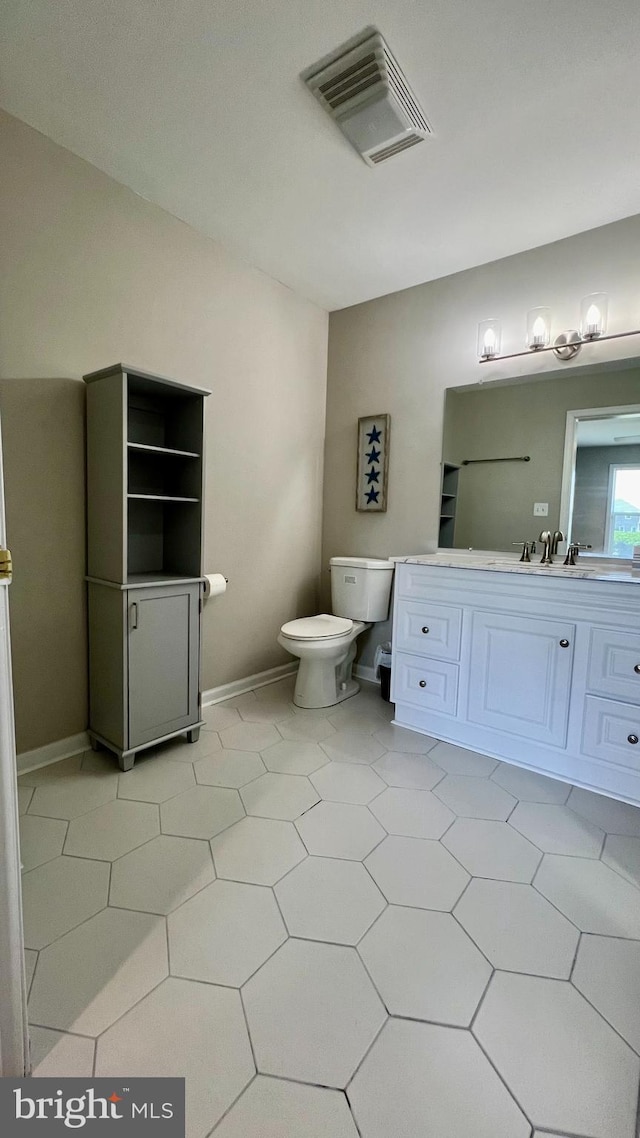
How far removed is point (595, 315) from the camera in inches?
85.2

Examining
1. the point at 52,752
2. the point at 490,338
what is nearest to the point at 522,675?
the point at 490,338

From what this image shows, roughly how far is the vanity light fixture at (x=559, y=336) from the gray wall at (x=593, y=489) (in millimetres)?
486

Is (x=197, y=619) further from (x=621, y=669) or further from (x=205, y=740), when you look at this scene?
(x=621, y=669)

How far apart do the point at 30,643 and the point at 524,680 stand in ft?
6.72

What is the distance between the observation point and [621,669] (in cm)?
179

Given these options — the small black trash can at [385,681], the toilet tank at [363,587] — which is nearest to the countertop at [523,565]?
the toilet tank at [363,587]

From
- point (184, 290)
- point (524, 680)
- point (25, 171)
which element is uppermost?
point (25, 171)

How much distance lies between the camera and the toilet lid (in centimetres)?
248

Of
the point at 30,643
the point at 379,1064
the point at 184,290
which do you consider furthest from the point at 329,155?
the point at 379,1064

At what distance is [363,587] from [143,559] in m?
1.23

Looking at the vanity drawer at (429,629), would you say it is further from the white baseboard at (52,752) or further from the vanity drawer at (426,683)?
the white baseboard at (52,752)

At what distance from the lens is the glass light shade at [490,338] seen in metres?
2.49

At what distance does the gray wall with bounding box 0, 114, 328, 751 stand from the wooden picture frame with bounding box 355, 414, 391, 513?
0.54 meters

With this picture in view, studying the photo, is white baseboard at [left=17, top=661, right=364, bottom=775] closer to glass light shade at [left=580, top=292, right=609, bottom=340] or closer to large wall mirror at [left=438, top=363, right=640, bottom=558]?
large wall mirror at [left=438, top=363, right=640, bottom=558]
